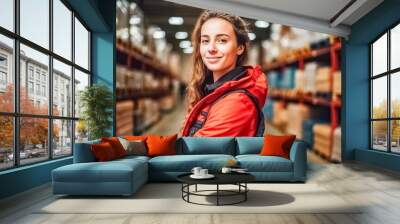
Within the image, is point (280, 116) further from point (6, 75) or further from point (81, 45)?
point (6, 75)

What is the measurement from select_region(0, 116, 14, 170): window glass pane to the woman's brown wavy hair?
347 cm

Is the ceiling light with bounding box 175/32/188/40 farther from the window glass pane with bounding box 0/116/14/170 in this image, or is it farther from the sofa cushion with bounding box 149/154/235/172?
the window glass pane with bounding box 0/116/14/170

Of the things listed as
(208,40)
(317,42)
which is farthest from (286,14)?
(208,40)

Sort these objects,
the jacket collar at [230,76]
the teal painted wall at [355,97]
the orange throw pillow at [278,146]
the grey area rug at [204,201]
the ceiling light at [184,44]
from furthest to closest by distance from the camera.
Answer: the teal painted wall at [355,97], the ceiling light at [184,44], the jacket collar at [230,76], the orange throw pillow at [278,146], the grey area rug at [204,201]

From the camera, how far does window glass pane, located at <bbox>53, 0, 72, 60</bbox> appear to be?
600cm

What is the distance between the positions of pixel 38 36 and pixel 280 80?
4.35 metres

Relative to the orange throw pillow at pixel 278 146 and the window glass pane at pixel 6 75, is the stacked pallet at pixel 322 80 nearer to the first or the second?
the orange throw pillow at pixel 278 146

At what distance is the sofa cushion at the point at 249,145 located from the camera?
6.15 metres

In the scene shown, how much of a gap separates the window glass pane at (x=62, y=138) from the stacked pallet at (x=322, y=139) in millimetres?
4490

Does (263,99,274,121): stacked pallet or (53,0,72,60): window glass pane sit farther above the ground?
(53,0,72,60): window glass pane

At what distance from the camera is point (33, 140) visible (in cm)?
526

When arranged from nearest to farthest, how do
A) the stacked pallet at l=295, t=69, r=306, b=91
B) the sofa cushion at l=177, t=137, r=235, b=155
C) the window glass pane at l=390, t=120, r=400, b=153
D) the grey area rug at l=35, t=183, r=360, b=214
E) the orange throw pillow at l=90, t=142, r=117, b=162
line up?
the grey area rug at l=35, t=183, r=360, b=214 → the orange throw pillow at l=90, t=142, r=117, b=162 → the sofa cushion at l=177, t=137, r=235, b=155 → the window glass pane at l=390, t=120, r=400, b=153 → the stacked pallet at l=295, t=69, r=306, b=91

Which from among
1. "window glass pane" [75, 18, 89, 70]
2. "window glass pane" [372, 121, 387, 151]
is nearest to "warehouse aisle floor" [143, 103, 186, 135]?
"window glass pane" [75, 18, 89, 70]

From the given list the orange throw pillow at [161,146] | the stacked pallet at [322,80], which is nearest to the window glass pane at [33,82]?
the orange throw pillow at [161,146]
